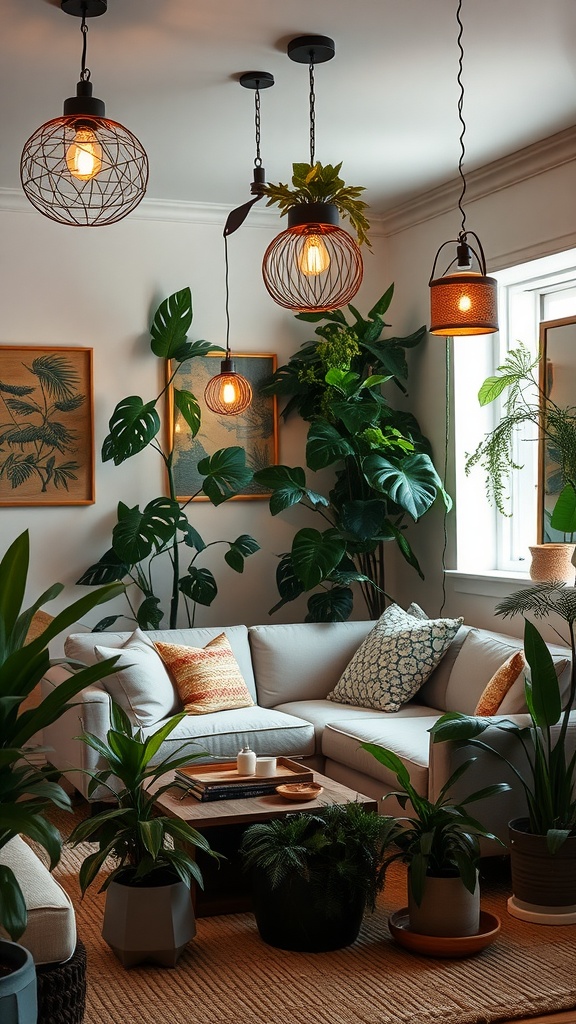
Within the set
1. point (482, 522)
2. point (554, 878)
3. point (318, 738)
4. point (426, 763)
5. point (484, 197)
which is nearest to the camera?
point (554, 878)

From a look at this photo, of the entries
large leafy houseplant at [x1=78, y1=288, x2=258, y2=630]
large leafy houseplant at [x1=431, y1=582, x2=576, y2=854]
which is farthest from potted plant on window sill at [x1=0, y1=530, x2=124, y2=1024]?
large leafy houseplant at [x1=78, y1=288, x2=258, y2=630]

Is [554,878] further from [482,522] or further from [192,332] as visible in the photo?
[192,332]

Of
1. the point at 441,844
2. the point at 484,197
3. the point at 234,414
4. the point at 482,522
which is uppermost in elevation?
the point at 484,197

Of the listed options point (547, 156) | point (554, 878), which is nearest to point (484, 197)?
point (547, 156)

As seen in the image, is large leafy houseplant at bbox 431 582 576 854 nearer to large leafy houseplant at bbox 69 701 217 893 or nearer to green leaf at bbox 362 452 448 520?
large leafy houseplant at bbox 69 701 217 893

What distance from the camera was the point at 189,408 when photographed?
18.4 feet

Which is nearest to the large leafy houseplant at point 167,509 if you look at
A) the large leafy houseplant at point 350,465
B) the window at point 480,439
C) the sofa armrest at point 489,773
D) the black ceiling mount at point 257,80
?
the large leafy houseplant at point 350,465

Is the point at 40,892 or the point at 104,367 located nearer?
the point at 40,892

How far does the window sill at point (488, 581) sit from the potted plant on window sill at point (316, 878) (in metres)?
1.99

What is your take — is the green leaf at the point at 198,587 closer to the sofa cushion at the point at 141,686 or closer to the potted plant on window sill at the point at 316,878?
the sofa cushion at the point at 141,686

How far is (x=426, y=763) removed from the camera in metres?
3.92

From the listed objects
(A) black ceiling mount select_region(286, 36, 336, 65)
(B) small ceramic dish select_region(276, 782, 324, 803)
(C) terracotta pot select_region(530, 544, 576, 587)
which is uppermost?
(A) black ceiling mount select_region(286, 36, 336, 65)

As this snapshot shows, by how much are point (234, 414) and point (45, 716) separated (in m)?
3.82

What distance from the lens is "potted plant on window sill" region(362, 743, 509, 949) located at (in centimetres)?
315
